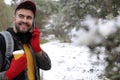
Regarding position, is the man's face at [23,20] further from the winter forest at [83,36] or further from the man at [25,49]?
the winter forest at [83,36]

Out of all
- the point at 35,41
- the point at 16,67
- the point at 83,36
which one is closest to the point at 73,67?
the point at 35,41

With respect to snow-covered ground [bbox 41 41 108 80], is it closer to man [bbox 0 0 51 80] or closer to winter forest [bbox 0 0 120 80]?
winter forest [bbox 0 0 120 80]

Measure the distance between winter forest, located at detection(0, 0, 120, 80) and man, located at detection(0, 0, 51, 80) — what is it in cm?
73

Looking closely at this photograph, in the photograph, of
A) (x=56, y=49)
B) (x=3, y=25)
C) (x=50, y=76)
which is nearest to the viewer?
(x=50, y=76)

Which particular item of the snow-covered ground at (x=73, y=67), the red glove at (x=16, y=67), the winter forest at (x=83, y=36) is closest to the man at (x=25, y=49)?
the red glove at (x=16, y=67)

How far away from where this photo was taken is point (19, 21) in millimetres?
3648

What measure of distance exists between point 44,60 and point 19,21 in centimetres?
51

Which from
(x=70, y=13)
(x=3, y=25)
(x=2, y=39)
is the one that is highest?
(x=2, y=39)

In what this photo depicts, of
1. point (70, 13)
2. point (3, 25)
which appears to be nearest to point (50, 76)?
point (70, 13)

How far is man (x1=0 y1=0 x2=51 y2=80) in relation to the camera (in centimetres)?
330

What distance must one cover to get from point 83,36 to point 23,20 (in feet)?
7.37

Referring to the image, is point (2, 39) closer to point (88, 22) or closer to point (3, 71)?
point (3, 71)

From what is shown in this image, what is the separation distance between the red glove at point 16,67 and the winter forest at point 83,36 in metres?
0.67

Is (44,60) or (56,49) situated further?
(56,49)
